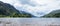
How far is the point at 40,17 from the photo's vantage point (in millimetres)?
3297

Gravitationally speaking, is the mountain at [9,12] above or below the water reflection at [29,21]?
above

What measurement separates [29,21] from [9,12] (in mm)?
477

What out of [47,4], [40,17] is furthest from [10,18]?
[47,4]

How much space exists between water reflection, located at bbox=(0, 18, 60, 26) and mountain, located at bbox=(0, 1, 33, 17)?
9 cm

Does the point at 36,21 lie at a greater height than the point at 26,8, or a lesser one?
lesser

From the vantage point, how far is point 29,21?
10.8 ft

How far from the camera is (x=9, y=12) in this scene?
131 inches

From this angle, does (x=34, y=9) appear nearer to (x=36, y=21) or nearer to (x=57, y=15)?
(x=36, y=21)

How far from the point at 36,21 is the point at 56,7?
1.71 ft

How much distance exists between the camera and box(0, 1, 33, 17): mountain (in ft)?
10.9

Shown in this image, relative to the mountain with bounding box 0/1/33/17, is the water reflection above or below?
below

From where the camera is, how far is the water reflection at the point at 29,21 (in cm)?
327

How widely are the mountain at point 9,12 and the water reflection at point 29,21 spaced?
0.29 feet

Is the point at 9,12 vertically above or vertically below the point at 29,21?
above
